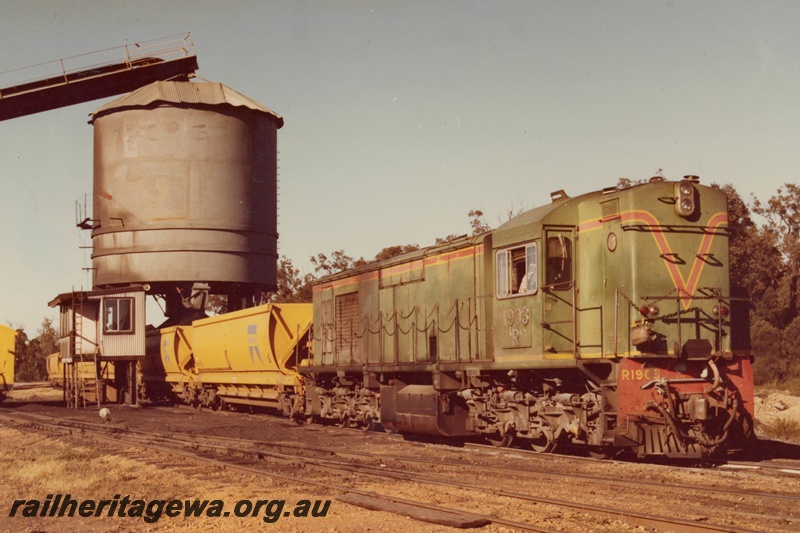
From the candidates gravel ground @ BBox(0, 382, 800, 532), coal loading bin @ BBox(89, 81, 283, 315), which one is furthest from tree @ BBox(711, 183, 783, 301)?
gravel ground @ BBox(0, 382, 800, 532)

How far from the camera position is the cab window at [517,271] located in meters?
15.6

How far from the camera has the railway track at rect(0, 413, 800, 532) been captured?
379 inches

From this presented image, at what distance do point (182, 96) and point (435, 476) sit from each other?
31.9 metres

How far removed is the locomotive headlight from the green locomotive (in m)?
0.02

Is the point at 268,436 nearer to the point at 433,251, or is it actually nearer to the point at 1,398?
the point at 433,251

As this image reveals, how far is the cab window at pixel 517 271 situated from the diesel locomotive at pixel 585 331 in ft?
0.09

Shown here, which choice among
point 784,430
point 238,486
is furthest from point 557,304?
point 784,430

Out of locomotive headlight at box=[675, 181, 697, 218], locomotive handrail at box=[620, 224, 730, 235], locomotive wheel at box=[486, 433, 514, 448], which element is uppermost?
locomotive headlight at box=[675, 181, 697, 218]

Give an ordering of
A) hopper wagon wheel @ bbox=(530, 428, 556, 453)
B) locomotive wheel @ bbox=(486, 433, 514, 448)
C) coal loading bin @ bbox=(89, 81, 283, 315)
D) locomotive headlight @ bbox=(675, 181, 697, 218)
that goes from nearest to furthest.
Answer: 1. locomotive headlight @ bbox=(675, 181, 697, 218)
2. hopper wagon wheel @ bbox=(530, 428, 556, 453)
3. locomotive wheel @ bbox=(486, 433, 514, 448)
4. coal loading bin @ bbox=(89, 81, 283, 315)

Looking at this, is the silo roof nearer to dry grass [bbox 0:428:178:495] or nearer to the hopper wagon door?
dry grass [bbox 0:428:178:495]

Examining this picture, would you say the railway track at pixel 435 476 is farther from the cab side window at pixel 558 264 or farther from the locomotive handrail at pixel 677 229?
the locomotive handrail at pixel 677 229

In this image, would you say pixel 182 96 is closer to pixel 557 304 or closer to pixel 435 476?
pixel 557 304

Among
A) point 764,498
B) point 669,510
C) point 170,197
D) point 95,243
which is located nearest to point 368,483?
point 669,510

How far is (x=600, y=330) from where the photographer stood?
48.0 feet
